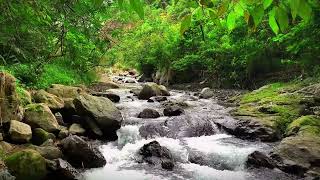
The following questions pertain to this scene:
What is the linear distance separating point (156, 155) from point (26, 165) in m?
3.02

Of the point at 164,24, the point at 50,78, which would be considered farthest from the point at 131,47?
the point at 50,78

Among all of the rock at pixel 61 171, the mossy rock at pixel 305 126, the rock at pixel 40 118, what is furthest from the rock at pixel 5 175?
the mossy rock at pixel 305 126

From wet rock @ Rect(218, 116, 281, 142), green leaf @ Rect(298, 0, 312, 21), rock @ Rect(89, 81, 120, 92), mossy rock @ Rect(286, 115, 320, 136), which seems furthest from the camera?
rock @ Rect(89, 81, 120, 92)

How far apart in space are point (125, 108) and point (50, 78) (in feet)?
10.3

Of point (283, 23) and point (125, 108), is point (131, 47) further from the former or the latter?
point (283, 23)

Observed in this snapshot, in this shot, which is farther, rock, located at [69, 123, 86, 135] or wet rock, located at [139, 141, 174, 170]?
rock, located at [69, 123, 86, 135]

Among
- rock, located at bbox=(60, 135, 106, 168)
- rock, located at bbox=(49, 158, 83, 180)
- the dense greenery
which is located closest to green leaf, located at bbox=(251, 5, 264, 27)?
the dense greenery

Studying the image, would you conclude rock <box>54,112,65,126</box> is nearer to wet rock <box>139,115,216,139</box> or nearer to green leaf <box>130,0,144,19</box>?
wet rock <box>139,115,216,139</box>

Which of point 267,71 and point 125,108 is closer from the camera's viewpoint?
point 125,108

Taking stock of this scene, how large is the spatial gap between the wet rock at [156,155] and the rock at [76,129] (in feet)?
6.97

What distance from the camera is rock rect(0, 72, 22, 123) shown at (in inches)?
341

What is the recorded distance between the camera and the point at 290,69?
1911cm

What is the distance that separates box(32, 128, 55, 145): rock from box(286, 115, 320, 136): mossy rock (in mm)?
6433

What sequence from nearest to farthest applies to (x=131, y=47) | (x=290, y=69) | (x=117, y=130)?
(x=117, y=130)
(x=290, y=69)
(x=131, y=47)
